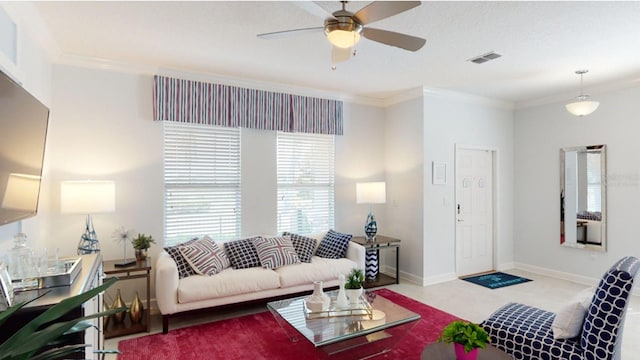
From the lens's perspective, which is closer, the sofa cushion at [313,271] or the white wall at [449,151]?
the sofa cushion at [313,271]

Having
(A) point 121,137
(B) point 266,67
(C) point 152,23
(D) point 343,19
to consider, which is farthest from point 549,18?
(A) point 121,137

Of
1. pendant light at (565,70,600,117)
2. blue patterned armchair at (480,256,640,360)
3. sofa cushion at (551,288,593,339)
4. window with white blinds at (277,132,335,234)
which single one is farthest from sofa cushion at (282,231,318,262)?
pendant light at (565,70,600,117)

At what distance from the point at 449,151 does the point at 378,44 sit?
2.39 m

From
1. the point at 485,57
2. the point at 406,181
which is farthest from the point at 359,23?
the point at 406,181

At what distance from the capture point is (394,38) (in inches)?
93.7

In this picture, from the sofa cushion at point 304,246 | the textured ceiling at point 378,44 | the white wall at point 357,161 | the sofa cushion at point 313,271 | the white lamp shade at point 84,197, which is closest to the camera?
the textured ceiling at point 378,44

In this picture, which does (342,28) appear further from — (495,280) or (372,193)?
(495,280)

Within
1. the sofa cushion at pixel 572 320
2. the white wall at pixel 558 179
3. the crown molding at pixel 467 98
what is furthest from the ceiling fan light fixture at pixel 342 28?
the white wall at pixel 558 179

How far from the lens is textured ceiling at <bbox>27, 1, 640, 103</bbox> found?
8.79ft

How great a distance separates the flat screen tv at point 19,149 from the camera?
71.5 inches

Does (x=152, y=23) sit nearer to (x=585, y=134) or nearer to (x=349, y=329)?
(x=349, y=329)

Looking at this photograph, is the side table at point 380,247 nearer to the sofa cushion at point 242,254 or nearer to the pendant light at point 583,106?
the sofa cushion at point 242,254

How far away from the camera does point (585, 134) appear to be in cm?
498

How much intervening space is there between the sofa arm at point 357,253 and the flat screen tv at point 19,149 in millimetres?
3157
